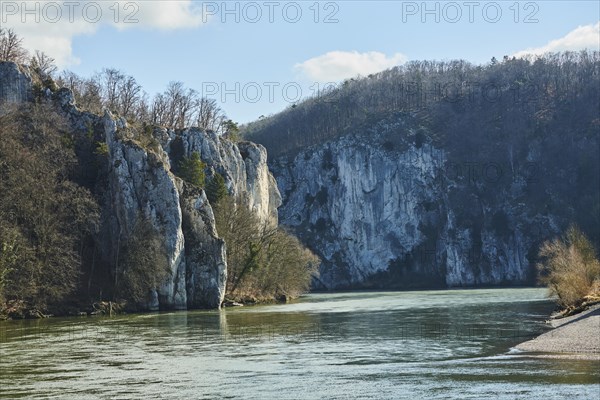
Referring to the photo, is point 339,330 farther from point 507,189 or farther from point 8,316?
point 507,189

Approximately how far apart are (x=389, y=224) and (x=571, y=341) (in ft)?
422

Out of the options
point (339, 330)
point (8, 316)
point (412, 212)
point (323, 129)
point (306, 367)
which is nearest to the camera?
point (306, 367)

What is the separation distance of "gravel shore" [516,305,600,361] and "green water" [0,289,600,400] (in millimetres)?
1275

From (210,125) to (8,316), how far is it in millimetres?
71358

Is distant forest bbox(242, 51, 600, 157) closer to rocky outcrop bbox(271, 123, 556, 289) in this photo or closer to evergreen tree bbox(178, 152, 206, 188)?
rocky outcrop bbox(271, 123, 556, 289)

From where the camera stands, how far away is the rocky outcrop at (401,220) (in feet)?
520

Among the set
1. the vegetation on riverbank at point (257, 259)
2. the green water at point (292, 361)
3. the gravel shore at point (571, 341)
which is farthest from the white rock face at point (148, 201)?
the gravel shore at point (571, 341)

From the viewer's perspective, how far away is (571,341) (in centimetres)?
3597

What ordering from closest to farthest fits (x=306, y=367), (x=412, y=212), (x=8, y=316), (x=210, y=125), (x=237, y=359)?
(x=306, y=367)
(x=237, y=359)
(x=8, y=316)
(x=210, y=125)
(x=412, y=212)

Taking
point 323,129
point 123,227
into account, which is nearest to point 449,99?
point 323,129

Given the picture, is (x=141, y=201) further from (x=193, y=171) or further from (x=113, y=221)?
(x=193, y=171)

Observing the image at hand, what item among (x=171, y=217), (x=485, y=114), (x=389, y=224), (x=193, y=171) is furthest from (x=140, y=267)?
(x=485, y=114)

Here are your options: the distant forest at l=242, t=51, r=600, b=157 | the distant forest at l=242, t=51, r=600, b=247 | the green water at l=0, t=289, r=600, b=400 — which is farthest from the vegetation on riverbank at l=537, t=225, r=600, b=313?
the distant forest at l=242, t=51, r=600, b=157

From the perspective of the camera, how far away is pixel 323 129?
192 meters
